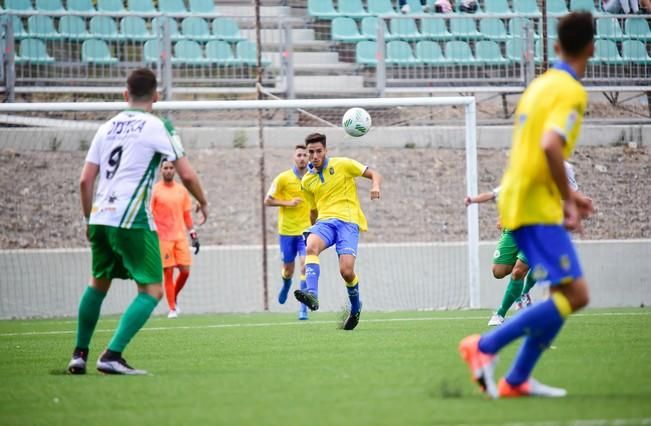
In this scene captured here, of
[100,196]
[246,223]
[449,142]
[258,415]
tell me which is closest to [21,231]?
[246,223]

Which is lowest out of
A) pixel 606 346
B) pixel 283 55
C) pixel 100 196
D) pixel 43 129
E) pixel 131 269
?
pixel 606 346

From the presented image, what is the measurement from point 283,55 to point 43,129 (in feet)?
15.9

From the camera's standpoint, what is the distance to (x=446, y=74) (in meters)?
20.6

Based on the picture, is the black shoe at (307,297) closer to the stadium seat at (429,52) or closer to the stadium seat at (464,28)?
the stadium seat at (429,52)

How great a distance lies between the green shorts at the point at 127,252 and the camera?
7.95m

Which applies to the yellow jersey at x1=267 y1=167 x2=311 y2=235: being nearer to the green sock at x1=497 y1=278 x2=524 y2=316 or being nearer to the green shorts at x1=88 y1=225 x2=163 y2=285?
the green sock at x1=497 y1=278 x2=524 y2=316

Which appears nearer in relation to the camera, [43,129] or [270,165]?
[43,129]

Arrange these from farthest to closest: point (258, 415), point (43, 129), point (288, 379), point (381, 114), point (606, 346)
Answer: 1. point (381, 114)
2. point (43, 129)
3. point (606, 346)
4. point (288, 379)
5. point (258, 415)

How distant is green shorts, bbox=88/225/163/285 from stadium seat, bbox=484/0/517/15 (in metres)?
15.3

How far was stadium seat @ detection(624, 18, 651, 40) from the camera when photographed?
67.6ft

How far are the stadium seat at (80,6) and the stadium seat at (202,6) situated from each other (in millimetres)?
2089

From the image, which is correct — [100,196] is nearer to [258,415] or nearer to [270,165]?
[258,415]

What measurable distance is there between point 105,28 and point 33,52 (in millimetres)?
1372

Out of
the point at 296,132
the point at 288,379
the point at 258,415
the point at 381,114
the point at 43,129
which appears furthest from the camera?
the point at 381,114
